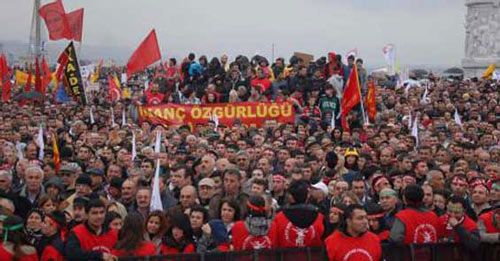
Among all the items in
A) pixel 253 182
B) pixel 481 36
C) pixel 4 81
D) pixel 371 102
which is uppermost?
pixel 481 36

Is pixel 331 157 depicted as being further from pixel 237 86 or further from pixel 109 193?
pixel 237 86

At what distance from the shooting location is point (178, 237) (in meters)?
7.27

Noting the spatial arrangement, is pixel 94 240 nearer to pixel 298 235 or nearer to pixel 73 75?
pixel 298 235

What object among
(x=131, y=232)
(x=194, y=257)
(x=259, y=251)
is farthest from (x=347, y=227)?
(x=131, y=232)

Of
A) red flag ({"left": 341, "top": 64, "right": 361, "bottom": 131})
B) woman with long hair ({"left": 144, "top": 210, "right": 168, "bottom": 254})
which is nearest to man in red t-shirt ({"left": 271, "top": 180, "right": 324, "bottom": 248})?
woman with long hair ({"left": 144, "top": 210, "right": 168, "bottom": 254})

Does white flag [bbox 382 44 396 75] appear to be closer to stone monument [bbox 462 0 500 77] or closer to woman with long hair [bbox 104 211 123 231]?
stone monument [bbox 462 0 500 77]

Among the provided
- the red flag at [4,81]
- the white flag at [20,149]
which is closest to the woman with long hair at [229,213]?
the white flag at [20,149]

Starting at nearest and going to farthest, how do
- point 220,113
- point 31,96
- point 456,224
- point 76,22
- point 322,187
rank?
point 456,224 → point 322,187 → point 220,113 → point 76,22 → point 31,96

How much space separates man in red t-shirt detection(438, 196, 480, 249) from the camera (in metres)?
7.51

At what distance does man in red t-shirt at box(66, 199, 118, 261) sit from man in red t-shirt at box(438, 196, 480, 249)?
3463 mm

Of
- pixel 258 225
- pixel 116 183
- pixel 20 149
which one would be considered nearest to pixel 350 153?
pixel 116 183

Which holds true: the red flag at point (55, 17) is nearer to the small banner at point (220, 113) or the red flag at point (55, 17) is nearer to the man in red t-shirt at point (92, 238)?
the small banner at point (220, 113)

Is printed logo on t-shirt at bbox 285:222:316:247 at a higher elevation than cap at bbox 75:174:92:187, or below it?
below

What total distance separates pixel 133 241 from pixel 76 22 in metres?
14.7
